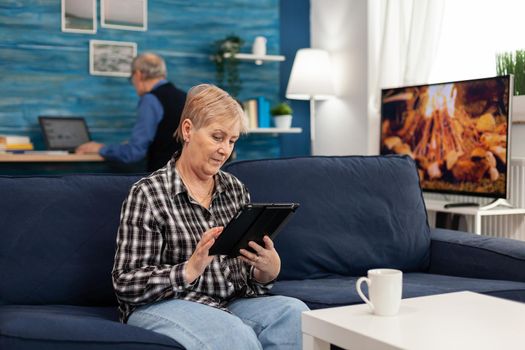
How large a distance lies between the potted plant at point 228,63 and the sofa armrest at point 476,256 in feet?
8.92

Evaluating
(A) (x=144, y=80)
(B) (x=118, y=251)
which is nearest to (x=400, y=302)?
(B) (x=118, y=251)

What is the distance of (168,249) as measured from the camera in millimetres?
2002

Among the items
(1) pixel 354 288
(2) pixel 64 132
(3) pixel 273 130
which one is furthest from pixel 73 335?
(3) pixel 273 130

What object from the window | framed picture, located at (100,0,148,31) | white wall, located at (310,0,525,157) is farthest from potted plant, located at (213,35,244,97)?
the window

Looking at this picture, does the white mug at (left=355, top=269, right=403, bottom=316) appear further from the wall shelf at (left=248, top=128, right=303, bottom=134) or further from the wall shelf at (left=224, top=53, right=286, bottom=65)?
the wall shelf at (left=224, top=53, right=286, bottom=65)

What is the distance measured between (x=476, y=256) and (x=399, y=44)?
2.43 meters

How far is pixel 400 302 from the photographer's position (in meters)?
1.73

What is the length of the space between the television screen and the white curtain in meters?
0.34

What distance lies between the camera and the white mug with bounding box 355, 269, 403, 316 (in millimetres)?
1634

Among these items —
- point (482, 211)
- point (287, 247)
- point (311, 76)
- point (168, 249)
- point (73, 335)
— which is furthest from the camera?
point (311, 76)

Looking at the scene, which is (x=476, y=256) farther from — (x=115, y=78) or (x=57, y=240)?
(x=115, y=78)

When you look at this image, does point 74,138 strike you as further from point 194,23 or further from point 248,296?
point 248,296

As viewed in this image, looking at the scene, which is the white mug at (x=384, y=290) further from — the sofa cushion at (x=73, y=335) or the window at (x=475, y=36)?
the window at (x=475, y=36)

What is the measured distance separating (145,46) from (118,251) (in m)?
3.47
